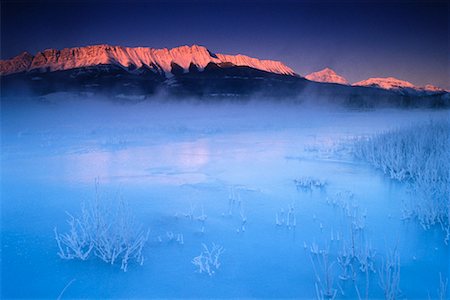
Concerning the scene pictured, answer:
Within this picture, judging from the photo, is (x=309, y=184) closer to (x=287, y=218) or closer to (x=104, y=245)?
(x=287, y=218)

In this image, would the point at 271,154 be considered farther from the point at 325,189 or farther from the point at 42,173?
the point at 42,173

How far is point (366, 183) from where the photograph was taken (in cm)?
727

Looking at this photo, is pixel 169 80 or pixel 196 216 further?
pixel 169 80

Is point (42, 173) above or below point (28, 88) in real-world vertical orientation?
below

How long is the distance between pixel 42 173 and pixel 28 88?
87.5 meters

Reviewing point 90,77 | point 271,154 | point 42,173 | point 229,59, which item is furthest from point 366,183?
point 229,59

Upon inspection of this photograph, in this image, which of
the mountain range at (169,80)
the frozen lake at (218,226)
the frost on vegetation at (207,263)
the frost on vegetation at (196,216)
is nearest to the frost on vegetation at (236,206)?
the frozen lake at (218,226)

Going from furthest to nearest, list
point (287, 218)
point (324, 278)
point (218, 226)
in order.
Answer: point (287, 218)
point (218, 226)
point (324, 278)

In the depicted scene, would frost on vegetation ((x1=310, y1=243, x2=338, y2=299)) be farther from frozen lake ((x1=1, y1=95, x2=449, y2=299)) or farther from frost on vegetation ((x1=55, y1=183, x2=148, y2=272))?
frost on vegetation ((x1=55, y1=183, x2=148, y2=272))

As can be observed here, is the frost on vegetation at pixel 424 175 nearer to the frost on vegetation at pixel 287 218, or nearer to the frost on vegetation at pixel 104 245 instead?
the frost on vegetation at pixel 287 218

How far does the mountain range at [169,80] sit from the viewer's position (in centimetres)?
8831

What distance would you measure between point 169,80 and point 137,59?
59.5 m

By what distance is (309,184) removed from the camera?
7.24 metres

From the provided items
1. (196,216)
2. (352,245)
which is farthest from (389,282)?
(196,216)
